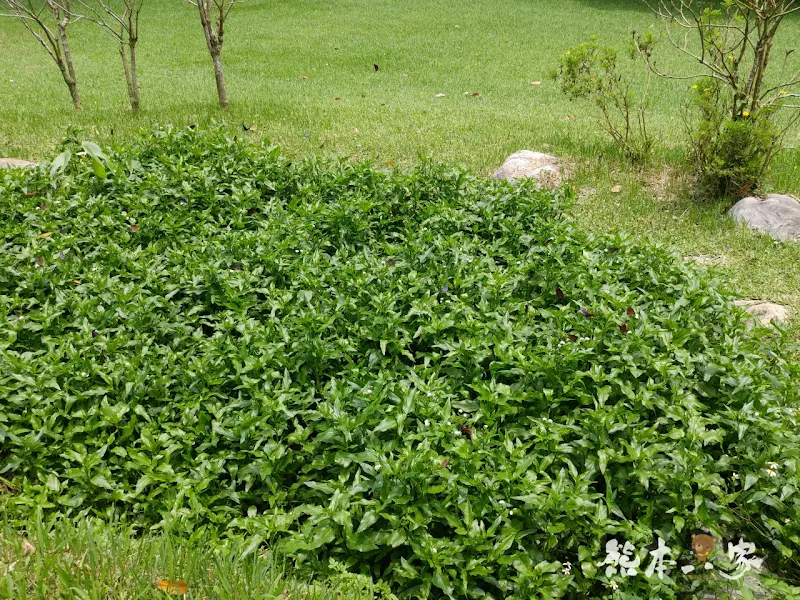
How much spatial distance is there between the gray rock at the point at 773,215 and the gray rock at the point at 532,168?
1.68m

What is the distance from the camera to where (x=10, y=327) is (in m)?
3.54

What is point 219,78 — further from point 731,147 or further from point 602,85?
point 731,147

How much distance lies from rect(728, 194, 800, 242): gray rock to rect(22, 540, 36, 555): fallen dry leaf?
5639 millimetres

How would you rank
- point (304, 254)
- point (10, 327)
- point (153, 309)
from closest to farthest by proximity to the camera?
point (10, 327), point (153, 309), point (304, 254)

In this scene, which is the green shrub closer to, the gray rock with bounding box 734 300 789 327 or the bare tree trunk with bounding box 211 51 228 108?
the gray rock with bounding box 734 300 789 327

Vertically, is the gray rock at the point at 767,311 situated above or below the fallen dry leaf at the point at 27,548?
below

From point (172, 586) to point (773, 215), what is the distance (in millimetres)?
5570

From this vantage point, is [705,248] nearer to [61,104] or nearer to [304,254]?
[304,254]

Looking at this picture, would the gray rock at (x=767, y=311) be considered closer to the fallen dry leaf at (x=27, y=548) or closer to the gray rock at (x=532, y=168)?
the gray rock at (x=532, y=168)

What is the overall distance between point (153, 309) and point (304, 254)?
3.20 ft

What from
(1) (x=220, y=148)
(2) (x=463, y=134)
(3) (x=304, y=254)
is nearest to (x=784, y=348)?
(3) (x=304, y=254)

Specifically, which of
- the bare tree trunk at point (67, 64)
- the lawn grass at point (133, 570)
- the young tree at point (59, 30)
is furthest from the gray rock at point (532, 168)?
the bare tree trunk at point (67, 64)

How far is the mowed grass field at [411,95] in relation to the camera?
628cm

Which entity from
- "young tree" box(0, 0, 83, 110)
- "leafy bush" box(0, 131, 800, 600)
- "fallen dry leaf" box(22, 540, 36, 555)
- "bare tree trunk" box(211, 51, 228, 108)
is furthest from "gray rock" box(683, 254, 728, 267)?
"young tree" box(0, 0, 83, 110)
